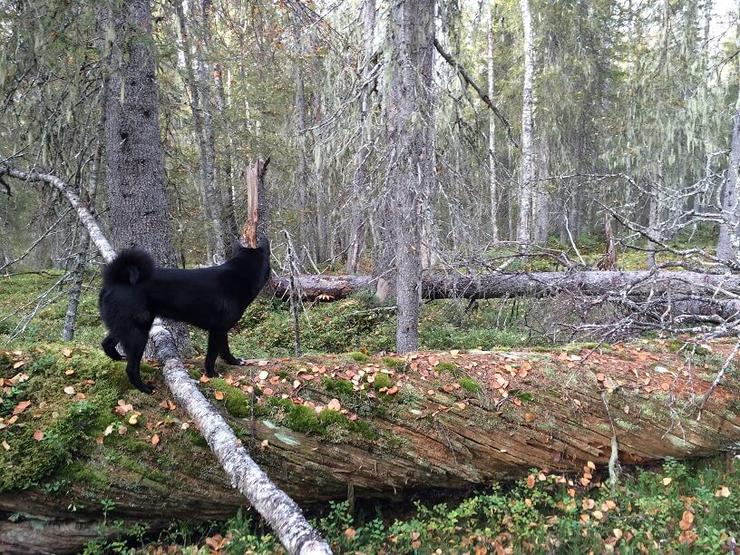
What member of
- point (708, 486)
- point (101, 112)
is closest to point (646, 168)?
point (708, 486)

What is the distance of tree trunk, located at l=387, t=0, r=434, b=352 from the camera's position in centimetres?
555

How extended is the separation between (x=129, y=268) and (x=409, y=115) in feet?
11.0

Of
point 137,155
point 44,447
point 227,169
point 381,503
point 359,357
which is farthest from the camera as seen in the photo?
point 227,169

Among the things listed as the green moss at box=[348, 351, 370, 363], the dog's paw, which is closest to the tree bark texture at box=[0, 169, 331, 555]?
the dog's paw

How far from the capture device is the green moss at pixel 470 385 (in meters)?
4.26

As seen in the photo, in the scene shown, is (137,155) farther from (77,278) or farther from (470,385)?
(470,385)

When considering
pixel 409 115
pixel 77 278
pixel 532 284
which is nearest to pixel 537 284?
pixel 532 284

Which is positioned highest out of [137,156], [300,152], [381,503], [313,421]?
[300,152]

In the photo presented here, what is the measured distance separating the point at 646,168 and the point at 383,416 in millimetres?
17194

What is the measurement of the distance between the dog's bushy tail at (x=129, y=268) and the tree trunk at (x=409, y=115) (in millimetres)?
2817

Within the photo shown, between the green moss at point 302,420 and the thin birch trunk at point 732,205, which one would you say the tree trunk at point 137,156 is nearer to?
the green moss at point 302,420

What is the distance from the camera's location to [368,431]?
3920mm

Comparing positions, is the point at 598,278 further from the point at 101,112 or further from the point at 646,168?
the point at 646,168

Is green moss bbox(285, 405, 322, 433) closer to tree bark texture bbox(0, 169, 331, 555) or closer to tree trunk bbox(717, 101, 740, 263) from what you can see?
tree bark texture bbox(0, 169, 331, 555)
